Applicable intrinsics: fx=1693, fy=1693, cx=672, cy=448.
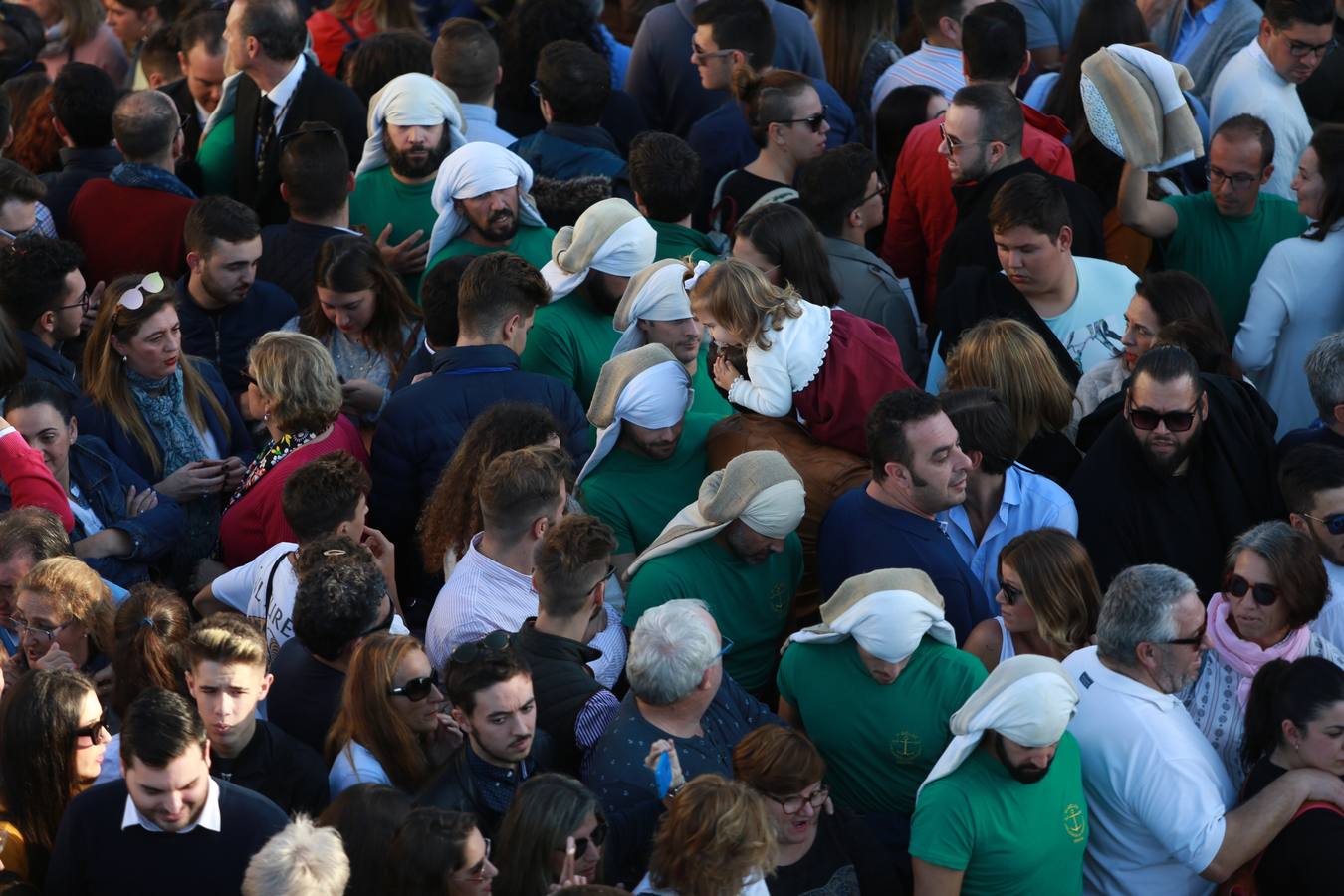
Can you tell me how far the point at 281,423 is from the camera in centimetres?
543

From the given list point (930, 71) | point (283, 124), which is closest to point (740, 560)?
point (283, 124)

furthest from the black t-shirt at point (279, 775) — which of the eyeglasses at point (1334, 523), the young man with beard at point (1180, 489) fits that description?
the eyeglasses at point (1334, 523)

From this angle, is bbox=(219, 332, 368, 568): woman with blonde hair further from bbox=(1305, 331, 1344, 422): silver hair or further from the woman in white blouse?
the woman in white blouse

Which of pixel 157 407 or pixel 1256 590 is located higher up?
pixel 1256 590

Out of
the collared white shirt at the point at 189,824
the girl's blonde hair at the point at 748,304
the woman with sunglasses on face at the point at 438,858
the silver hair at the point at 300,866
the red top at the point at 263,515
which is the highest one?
the girl's blonde hair at the point at 748,304

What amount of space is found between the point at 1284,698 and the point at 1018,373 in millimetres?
1489

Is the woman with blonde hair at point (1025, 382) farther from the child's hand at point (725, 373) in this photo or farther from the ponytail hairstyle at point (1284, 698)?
the ponytail hairstyle at point (1284, 698)

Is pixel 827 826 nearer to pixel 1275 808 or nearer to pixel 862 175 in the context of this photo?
pixel 1275 808

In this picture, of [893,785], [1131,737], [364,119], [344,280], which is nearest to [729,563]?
[893,785]

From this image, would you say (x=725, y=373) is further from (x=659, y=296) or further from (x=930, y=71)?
(x=930, y=71)

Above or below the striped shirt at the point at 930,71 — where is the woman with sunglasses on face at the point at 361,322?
below

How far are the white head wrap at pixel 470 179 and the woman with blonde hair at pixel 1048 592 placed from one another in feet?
8.42

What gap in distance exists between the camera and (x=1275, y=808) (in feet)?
13.7

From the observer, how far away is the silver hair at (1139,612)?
14.0 ft
